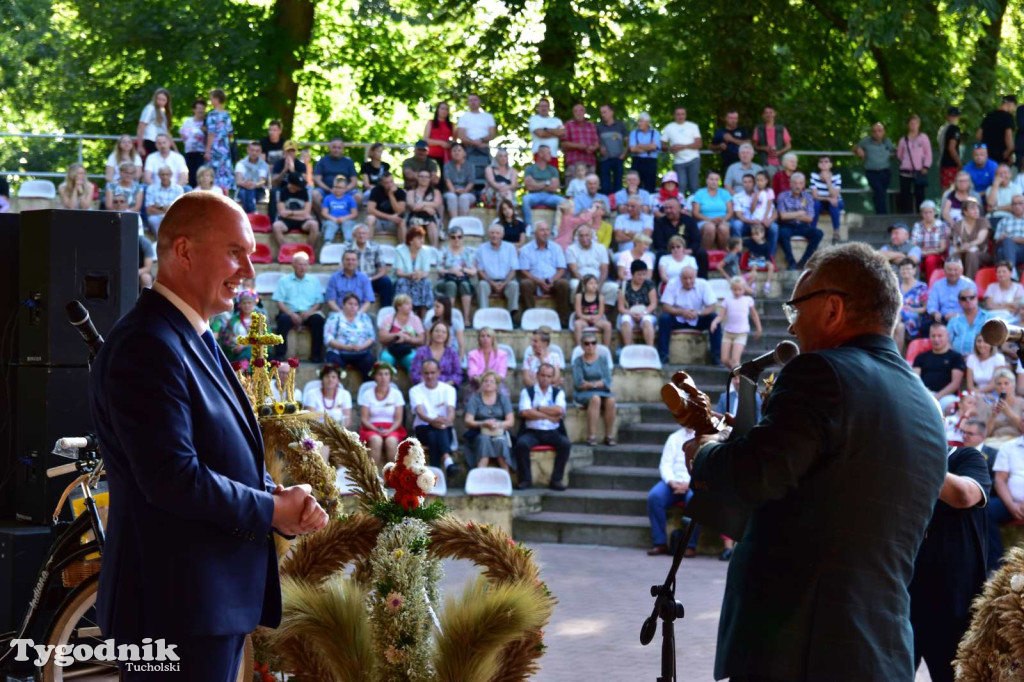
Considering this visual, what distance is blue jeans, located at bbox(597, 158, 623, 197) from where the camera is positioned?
19.5 m

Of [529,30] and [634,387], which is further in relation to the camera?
[529,30]

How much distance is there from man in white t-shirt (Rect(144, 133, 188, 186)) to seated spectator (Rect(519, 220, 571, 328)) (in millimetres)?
4605

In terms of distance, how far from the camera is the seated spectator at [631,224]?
1778cm

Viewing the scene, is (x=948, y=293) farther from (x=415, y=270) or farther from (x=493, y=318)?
(x=415, y=270)

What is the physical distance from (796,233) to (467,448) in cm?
681

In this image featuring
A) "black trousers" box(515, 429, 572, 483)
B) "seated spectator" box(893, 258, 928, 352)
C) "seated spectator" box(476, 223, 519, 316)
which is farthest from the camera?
"seated spectator" box(476, 223, 519, 316)

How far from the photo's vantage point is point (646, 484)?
14.0 metres

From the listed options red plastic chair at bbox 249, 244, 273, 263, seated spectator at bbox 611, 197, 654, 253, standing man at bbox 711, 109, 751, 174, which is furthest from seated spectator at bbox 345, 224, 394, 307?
standing man at bbox 711, 109, 751, 174

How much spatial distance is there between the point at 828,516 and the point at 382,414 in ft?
36.3

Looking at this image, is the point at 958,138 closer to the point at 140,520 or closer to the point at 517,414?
the point at 517,414

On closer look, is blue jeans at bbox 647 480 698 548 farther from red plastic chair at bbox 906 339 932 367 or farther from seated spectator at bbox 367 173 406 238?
seated spectator at bbox 367 173 406 238

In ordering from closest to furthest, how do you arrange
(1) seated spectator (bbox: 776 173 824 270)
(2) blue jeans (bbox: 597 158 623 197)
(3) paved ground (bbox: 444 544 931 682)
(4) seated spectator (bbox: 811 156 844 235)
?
(3) paved ground (bbox: 444 544 931 682) → (1) seated spectator (bbox: 776 173 824 270) → (4) seated spectator (bbox: 811 156 844 235) → (2) blue jeans (bbox: 597 158 623 197)

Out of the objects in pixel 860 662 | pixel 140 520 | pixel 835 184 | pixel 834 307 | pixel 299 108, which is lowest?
pixel 860 662

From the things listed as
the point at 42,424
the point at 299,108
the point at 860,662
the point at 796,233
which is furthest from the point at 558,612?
the point at 299,108
